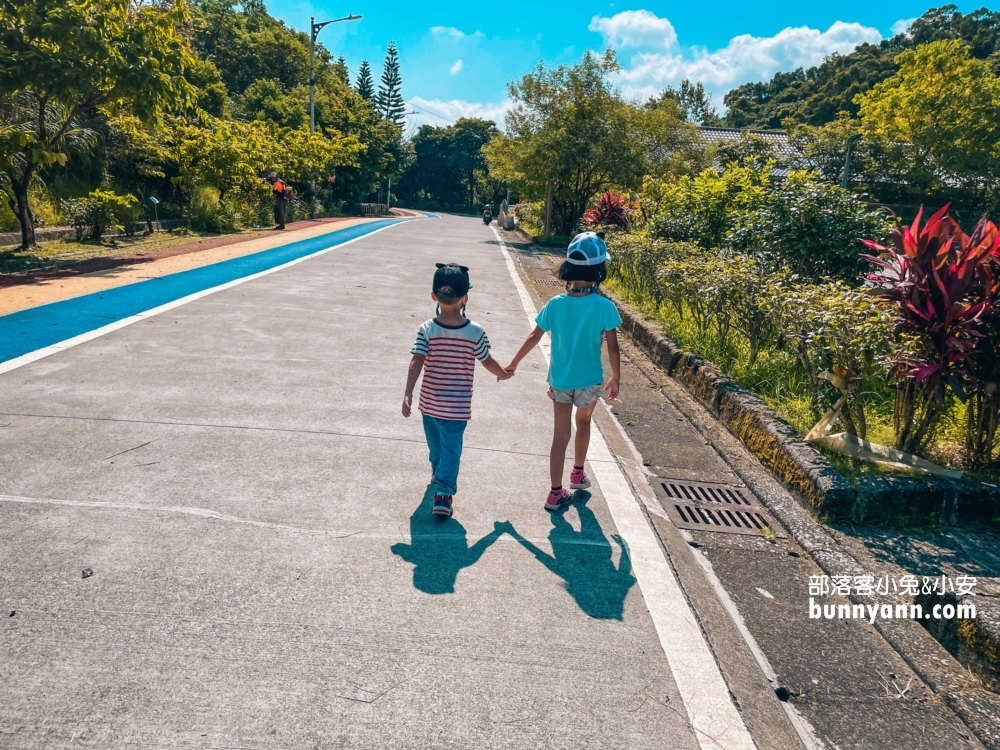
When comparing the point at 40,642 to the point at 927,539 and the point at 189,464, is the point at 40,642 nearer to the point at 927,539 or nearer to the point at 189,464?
the point at 189,464

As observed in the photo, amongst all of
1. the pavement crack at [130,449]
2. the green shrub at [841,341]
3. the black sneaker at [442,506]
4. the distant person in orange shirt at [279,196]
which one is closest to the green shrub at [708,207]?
the green shrub at [841,341]

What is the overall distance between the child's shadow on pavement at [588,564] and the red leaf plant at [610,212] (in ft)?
67.5

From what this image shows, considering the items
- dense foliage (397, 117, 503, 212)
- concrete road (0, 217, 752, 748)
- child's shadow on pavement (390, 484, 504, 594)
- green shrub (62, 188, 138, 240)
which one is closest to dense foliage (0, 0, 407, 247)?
green shrub (62, 188, 138, 240)

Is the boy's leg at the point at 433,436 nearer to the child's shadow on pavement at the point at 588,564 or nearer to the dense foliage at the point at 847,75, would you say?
the child's shadow on pavement at the point at 588,564

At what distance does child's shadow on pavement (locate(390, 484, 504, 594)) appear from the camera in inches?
134

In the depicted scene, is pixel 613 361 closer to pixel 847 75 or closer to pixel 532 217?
pixel 532 217

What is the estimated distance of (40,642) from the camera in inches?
107

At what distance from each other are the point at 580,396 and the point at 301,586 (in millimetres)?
1985

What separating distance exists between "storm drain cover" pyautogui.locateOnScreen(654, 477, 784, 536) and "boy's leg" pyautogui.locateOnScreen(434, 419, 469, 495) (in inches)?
53.3

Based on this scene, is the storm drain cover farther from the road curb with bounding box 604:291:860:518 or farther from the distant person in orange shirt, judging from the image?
the distant person in orange shirt

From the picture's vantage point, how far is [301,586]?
324cm

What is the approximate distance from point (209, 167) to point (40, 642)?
70.9ft

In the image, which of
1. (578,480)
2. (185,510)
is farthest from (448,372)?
(185,510)

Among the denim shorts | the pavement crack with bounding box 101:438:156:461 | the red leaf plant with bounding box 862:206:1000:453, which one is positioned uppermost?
the red leaf plant with bounding box 862:206:1000:453
